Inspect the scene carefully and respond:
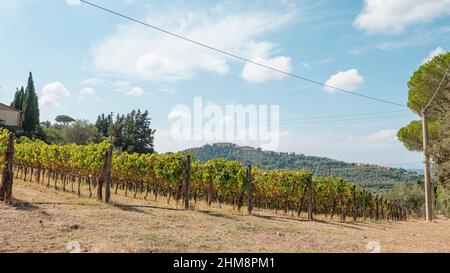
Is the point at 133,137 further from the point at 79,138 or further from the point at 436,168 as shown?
the point at 436,168

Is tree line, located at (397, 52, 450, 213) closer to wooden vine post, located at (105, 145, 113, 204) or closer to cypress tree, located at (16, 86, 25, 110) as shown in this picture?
wooden vine post, located at (105, 145, 113, 204)

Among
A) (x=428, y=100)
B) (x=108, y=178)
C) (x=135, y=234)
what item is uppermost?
(x=428, y=100)

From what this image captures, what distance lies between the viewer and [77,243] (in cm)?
771

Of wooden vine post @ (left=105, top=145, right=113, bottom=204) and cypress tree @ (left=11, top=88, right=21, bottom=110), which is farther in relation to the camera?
cypress tree @ (left=11, top=88, right=21, bottom=110)

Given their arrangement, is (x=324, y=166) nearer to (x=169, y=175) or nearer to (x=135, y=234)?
(x=169, y=175)

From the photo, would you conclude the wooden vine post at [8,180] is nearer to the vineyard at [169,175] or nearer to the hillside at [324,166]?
the vineyard at [169,175]

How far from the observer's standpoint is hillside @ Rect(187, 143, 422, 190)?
104231 millimetres

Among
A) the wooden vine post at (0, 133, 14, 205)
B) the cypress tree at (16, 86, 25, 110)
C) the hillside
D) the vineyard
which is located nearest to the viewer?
the wooden vine post at (0, 133, 14, 205)

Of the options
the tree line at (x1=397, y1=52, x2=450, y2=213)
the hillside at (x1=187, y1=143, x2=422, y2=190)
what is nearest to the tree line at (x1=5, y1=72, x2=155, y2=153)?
the hillside at (x1=187, y1=143, x2=422, y2=190)

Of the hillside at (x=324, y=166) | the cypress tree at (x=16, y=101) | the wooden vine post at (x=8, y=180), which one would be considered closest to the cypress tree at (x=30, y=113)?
the cypress tree at (x=16, y=101)

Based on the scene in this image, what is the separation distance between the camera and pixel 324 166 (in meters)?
143

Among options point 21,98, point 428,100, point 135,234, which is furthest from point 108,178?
point 21,98

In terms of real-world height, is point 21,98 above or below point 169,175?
above
